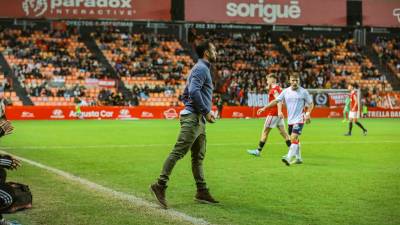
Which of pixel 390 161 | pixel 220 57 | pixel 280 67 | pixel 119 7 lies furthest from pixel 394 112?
pixel 390 161

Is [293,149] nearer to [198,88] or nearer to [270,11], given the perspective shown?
[198,88]

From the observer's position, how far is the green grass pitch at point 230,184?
7.51 metres

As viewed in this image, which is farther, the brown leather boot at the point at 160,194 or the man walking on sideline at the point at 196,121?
the man walking on sideline at the point at 196,121

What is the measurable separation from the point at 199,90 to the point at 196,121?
43 centimetres

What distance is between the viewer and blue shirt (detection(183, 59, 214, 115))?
8305mm

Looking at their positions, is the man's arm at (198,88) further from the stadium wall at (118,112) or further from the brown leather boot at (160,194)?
the stadium wall at (118,112)

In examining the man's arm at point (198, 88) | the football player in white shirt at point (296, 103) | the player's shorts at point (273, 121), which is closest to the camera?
the man's arm at point (198, 88)

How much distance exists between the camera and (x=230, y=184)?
414 inches

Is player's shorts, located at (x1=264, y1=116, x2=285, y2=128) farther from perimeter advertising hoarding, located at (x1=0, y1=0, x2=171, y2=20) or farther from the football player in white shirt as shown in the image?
perimeter advertising hoarding, located at (x1=0, y1=0, x2=171, y2=20)

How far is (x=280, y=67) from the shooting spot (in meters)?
53.1

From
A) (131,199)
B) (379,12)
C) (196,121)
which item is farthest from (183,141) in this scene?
(379,12)

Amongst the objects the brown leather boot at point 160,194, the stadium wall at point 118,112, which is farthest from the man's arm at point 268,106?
the stadium wall at point 118,112

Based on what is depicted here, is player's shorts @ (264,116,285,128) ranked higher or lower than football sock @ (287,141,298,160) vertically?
higher

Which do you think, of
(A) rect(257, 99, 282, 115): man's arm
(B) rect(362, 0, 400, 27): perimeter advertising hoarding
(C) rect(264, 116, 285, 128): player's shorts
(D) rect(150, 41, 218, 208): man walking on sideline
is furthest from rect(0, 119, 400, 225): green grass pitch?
(B) rect(362, 0, 400, 27): perimeter advertising hoarding
